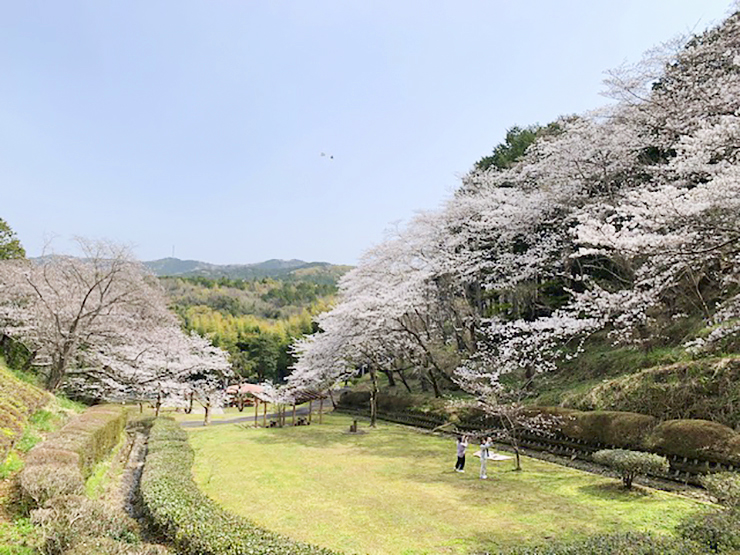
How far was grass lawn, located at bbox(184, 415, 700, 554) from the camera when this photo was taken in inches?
303

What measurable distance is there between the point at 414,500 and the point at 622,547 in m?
4.62

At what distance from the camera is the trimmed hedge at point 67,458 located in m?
6.79

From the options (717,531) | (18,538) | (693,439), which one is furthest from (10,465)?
(693,439)

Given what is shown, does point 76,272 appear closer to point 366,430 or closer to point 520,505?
point 366,430

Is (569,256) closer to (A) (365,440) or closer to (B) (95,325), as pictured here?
(A) (365,440)

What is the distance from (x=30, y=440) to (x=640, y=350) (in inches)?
714

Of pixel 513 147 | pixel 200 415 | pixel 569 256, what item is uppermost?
pixel 513 147

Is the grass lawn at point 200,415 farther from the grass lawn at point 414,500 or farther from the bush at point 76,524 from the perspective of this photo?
the bush at point 76,524

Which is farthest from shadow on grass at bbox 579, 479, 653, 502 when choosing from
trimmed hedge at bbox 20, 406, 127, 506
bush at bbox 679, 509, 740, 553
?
trimmed hedge at bbox 20, 406, 127, 506

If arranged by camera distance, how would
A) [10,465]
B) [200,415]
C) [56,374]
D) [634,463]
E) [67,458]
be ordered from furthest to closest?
1. [200,415]
2. [56,374]
3. [634,463]
4. [67,458]
5. [10,465]

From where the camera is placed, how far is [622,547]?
19.5 ft

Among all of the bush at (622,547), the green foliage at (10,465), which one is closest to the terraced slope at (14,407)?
the green foliage at (10,465)

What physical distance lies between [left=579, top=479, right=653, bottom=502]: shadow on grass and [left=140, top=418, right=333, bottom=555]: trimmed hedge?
6618mm

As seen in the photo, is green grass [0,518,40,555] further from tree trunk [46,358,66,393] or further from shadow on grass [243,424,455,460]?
tree trunk [46,358,66,393]
